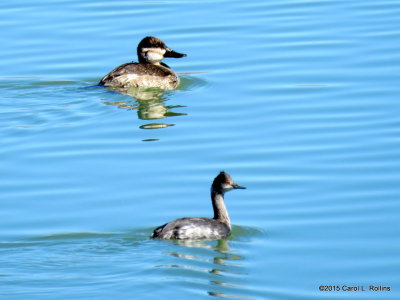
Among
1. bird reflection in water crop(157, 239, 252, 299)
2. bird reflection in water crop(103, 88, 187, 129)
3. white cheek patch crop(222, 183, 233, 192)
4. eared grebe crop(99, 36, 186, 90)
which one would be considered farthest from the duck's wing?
bird reflection in water crop(157, 239, 252, 299)

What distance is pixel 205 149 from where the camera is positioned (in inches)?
569

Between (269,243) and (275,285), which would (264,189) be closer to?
(269,243)

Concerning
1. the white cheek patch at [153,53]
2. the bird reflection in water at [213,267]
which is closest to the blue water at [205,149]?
the bird reflection in water at [213,267]

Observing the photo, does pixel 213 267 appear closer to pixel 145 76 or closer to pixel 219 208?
pixel 219 208

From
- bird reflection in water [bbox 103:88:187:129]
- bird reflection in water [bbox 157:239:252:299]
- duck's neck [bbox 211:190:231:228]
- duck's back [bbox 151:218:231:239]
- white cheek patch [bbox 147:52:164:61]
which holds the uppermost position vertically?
white cheek patch [bbox 147:52:164:61]

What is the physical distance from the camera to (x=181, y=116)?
53.4 feet

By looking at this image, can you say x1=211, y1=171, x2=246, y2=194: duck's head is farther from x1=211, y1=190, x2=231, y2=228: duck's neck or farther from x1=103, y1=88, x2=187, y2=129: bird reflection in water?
x1=103, y1=88, x2=187, y2=129: bird reflection in water

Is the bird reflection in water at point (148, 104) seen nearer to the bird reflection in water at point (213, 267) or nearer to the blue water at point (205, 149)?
the blue water at point (205, 149)

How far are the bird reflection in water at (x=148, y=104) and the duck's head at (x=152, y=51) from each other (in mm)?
688

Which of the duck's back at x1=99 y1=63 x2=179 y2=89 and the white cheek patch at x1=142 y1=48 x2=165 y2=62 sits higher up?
the white cheek patch at x1=142 y1=48 x2=165 y2=62

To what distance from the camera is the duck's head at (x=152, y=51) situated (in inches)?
725

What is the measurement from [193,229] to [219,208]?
0.61 meters

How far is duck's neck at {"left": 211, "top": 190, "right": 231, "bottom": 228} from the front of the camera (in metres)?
12.1

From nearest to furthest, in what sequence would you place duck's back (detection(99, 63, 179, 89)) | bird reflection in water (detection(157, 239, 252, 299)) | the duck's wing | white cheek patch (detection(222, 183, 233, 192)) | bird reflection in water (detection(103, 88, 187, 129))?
bird reflection in water (detection(157, 239, 252, 299)), white cheek patch (detection(222, 183, 233, 192)), bird reflection in water (detection(103, 88, 187, 129)), the duck's wing, duck's back (detection(99, 63, 179, 89))
